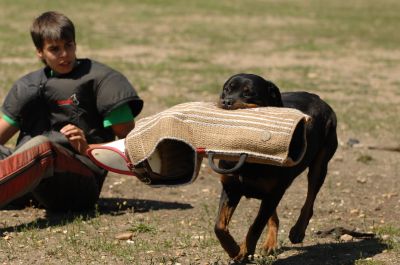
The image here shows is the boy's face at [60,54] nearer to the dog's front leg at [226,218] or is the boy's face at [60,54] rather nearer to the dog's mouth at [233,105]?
the dog's mouth at [233,105]

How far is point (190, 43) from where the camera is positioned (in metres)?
19.9

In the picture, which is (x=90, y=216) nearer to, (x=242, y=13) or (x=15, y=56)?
(x=15, y=56)

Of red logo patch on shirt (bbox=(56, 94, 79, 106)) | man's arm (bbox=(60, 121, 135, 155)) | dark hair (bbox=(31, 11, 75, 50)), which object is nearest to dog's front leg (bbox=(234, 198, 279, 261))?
man's arm (bbox=(60, 121, 135, 155))

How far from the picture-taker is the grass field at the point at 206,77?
645cm

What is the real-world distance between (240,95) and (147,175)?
744mm

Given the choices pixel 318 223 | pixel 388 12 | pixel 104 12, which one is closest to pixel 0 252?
pixel 318 223

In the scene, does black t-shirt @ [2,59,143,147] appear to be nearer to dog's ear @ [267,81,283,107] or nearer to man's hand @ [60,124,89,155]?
man's hand @ [60,124,89,155]

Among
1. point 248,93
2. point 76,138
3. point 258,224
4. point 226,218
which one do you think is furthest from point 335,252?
point 76,138

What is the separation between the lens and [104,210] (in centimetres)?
753

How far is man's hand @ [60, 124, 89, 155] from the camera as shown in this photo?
6543 millimetres

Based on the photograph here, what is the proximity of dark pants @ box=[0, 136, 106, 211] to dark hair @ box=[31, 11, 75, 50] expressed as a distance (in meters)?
0.75

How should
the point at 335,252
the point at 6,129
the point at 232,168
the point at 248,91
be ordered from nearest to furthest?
the point at 232,168
the point at 248,91
the point at 335,252
the point at 6,129

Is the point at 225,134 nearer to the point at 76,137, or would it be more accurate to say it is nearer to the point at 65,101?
the point at 76,137

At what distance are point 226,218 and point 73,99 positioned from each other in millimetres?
1858
